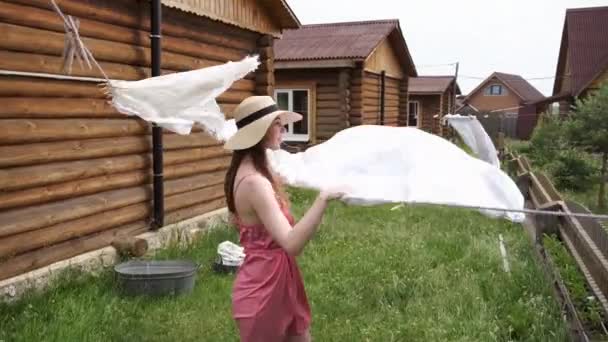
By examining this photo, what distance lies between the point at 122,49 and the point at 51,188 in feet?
6.26

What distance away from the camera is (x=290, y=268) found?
9.82 ft

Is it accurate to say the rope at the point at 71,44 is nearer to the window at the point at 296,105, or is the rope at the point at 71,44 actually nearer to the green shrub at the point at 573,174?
the window at the point at 296,105

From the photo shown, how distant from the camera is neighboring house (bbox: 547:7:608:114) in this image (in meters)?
27.9

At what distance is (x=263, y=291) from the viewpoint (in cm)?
290

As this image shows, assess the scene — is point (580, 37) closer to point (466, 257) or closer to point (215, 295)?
point (466, 257)

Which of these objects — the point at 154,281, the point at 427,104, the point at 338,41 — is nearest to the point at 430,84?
the point at 427,104

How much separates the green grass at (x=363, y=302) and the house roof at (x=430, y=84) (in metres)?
26.2

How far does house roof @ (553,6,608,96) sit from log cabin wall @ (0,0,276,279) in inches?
946

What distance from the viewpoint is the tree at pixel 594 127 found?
1520 cm

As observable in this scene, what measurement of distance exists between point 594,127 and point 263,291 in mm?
14871

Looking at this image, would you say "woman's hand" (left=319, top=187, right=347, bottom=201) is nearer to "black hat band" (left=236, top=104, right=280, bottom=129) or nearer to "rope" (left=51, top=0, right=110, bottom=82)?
"black hat band" (left=236, top=104, right=280, bottom=129)

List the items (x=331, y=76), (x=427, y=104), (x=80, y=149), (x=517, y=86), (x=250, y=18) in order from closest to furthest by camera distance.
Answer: (x=80, y=149) → (x=250, y=18) → (x=331, y=76) → (x=427, y=104) → (x=517, y=86)

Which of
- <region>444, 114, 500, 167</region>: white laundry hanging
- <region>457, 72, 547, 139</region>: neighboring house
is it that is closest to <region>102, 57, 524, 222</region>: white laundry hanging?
<region>444, 114, 500, 167</region>: white laundry hanging

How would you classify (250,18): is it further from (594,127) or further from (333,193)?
(594,127)
